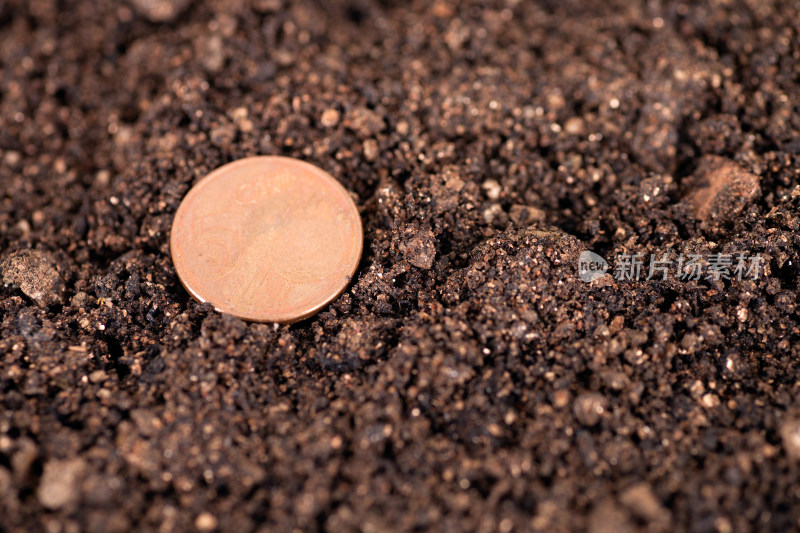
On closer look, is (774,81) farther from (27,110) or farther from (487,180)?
(27,110)

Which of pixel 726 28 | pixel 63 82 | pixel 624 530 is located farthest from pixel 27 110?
pixel 726 28

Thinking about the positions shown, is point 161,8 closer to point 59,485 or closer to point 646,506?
point 59,485

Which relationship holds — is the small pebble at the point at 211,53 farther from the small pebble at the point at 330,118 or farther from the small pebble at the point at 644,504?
the small pebble at the point at 644,504

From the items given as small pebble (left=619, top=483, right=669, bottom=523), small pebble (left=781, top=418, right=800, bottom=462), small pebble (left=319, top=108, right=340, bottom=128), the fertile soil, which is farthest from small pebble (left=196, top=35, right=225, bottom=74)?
small pebble (left=781, top=418, right=800, bottom=462)

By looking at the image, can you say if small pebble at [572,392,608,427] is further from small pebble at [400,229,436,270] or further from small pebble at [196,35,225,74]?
small pebble at [196,35,225,74]

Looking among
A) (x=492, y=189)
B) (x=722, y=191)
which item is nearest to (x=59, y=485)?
(x=492, y=189)

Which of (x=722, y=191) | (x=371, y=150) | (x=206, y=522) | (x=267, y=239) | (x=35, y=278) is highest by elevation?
(x=722, y=191)

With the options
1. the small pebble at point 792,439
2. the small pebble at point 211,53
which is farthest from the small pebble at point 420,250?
the small pebble at point 211,53
